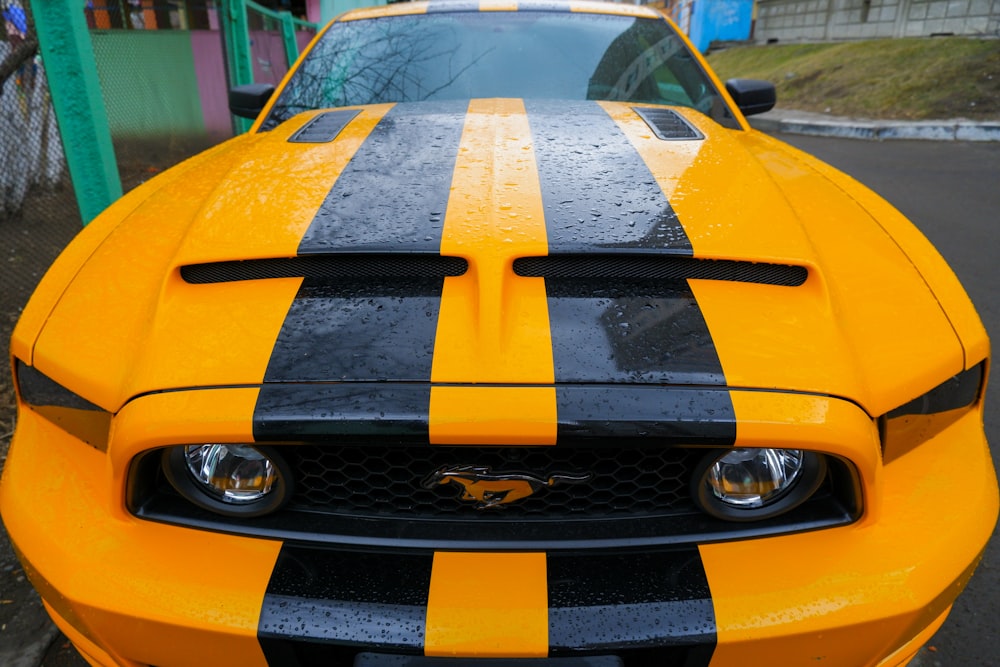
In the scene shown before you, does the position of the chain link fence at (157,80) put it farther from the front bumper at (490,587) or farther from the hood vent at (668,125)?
the front bumper at (490,587)

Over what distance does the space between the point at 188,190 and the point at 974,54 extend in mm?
12660

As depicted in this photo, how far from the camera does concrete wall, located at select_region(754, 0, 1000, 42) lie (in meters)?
13.6

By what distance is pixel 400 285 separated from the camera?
4.05 ft

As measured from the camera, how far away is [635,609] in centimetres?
100

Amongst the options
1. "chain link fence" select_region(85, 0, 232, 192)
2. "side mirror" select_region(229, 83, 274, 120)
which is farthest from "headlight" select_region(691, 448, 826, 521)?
"chain link fence" select_region(85, 0, 232, 192)

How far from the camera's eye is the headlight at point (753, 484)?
1101mm

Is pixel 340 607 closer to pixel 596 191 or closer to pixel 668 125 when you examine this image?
pixel 596 191

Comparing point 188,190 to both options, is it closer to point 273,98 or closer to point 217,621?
point 273,98

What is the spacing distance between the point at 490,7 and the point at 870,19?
17853 millimetres

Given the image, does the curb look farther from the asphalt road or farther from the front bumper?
the front bumper

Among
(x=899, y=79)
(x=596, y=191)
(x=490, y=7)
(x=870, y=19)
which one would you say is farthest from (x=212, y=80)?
(x=870, y=19)

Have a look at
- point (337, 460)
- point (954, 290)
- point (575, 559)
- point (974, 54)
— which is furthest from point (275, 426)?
point (974, 54)

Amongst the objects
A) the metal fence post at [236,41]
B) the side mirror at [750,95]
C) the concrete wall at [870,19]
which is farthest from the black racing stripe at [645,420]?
the concrete wall at [870,19]

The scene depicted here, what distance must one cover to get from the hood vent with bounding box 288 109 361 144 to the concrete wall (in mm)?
14802
